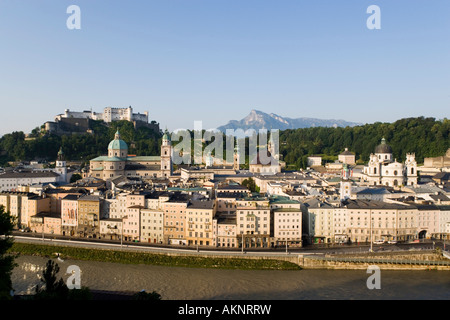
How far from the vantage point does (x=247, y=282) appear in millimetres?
20625

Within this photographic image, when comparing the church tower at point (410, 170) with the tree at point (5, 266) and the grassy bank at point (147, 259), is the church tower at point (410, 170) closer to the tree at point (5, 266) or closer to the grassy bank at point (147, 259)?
the grassy bank at point (147, 259)

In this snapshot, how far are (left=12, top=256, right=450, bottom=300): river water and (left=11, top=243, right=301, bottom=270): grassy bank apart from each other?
50 cm

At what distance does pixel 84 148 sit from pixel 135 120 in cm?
2031

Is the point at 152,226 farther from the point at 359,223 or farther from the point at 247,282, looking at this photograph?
the point at 359,223

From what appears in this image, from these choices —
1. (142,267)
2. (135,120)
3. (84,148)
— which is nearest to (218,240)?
(142,267)

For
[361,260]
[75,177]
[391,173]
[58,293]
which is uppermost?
[391,173]

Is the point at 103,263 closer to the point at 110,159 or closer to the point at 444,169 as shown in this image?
the point at 110,159

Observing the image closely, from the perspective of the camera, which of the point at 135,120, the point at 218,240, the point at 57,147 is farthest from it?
the point at 135,120

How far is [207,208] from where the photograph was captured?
88.1ft

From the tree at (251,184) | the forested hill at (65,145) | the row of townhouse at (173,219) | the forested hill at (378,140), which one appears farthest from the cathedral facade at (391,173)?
the forested hill at (65,145)

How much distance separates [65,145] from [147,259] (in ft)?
173

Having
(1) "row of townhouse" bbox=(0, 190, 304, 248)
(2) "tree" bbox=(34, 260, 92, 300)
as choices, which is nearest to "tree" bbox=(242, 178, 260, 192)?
(1) "row of townhouse" bbox=(0, 190, 304, 248)

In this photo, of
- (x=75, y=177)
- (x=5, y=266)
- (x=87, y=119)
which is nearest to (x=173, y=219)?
(x=5, y=266)

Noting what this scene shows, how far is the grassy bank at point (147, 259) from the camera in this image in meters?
23.0
